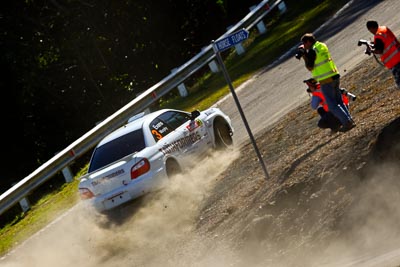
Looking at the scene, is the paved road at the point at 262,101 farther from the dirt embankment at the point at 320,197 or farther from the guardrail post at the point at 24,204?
the guardrail post at the point at 24,204

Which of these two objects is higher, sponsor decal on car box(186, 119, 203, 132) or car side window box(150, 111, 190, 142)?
car side window box(150, 111, 190, 142)

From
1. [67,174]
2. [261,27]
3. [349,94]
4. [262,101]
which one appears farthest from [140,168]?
[261,27]

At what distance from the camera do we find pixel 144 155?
15.0 m

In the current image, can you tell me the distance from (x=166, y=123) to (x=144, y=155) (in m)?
1.51

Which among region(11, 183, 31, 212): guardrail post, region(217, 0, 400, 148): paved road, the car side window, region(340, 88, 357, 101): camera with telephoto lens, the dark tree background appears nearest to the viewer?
region(340, 88, 357, 101): camera with telephoto lens

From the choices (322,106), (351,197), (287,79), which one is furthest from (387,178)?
(287,79)

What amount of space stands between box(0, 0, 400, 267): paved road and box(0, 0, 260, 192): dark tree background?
8687 millimetres

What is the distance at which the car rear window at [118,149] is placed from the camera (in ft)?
50.9

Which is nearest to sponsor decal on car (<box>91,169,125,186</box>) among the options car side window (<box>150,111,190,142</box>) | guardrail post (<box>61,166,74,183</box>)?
car side window (<box>150,111,190,142</box>)

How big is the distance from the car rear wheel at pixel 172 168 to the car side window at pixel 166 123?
0.48m

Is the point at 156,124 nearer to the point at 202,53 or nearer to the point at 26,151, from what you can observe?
the point at 202,53

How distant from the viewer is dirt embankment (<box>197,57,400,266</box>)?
32.8 feet

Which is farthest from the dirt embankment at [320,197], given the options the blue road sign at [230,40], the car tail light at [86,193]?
the car tail light at [86,193]

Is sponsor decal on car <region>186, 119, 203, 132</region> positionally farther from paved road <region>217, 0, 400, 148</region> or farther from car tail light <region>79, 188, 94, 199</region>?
car tail light <region>79, 188, 94, 199</region>
